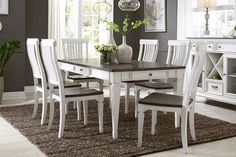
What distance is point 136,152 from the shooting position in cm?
295

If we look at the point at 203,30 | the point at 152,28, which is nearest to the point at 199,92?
the point at 203,30

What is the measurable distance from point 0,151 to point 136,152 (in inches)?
48.0

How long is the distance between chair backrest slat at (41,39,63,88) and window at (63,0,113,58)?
3.13 meters

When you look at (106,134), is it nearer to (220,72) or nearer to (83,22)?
(220,72)

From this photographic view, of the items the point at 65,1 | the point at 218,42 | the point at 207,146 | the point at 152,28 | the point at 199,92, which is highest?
the point at 65,1

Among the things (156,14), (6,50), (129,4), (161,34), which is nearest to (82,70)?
(129,4)

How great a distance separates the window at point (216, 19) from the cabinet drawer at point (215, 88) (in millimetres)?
893

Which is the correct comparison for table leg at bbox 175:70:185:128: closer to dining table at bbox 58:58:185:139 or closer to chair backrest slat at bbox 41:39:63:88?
dining table at bbox 58:58:185:139

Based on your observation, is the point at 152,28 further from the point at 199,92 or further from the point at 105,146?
the point at 105,146

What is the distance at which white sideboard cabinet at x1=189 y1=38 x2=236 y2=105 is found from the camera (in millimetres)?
4777

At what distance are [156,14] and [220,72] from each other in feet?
7.54

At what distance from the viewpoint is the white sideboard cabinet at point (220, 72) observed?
4.78 meters

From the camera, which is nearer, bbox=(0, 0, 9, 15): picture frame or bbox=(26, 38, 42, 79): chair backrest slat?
bbox=(26, 38, 42, 79): chair backrest slat

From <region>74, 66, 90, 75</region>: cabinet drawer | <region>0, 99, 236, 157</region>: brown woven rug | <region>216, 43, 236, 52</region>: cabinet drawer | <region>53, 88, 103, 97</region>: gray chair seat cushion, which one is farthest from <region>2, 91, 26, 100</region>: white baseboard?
<region>216, 43, 236, 52</region>: cabinet drawer
